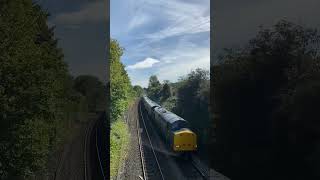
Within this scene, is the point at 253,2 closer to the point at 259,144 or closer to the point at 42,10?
the point at 259,144

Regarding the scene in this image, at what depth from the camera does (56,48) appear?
1324 cm

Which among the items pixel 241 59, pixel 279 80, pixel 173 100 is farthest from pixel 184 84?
pixel 279 80

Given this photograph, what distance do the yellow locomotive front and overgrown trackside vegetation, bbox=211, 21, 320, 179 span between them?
1.43m

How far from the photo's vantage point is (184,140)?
1563cm

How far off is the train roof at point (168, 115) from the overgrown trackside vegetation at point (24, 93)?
5.08 metres

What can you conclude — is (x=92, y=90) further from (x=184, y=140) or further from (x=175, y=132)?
(x=184, y=140)

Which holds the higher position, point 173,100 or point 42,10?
point 42,10

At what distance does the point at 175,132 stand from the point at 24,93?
18.9 feet

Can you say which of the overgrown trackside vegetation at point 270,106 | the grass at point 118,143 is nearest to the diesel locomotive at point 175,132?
the overgrown trackside vegetation at point 270,106

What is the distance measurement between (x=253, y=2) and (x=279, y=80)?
2.17 metres

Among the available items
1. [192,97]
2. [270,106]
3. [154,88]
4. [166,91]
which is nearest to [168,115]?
[166,91]

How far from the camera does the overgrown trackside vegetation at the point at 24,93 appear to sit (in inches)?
467

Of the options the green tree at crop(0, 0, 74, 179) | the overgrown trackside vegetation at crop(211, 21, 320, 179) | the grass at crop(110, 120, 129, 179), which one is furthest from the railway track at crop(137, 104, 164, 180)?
the green tree at crop(0, 0, 74, 179)

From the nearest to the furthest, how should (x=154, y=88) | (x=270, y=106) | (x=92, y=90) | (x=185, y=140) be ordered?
A: 1. (x=270, y=106)
2. (x=92, y=90)
3. (x=185, y=140)
4. (x=154, y=88)
